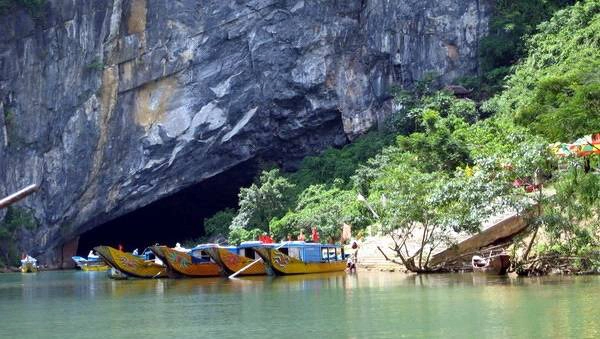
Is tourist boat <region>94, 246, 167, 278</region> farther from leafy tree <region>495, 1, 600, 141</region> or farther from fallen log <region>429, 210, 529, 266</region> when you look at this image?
leafy tree <region>495, 1, 600, 141</region>

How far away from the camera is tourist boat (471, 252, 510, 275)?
21.6 m

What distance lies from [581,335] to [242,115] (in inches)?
1137

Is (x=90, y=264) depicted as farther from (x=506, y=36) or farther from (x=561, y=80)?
(x=561, y=80)

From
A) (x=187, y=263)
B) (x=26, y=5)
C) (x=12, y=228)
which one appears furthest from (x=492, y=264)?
(x=26, y=5)

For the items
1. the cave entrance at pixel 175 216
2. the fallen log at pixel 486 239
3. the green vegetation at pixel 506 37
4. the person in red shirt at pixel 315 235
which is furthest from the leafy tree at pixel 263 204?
the fallen log at pixel 486 239

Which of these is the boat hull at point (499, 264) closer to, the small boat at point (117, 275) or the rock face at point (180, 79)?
the small boat at point (117, 275)

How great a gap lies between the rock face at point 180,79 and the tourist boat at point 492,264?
18.2 m

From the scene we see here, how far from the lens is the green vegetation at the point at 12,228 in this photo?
132 ft

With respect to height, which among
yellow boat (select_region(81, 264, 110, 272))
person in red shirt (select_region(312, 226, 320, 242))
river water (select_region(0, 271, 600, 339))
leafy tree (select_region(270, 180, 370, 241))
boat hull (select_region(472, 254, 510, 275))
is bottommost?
river water (select_region(0, 271, 600, 339))

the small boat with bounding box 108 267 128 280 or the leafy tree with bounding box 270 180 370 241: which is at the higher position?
the leafy tree with bounding box 270 180 370 241

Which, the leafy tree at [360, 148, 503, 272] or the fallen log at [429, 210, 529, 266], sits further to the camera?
the fallen log at [429, 210, 529, 266]

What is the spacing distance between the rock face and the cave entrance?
2.62m

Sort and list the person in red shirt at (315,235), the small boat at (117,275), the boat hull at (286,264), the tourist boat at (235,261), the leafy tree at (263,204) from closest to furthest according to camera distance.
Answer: the boat hull at (286,264), the tourist boat at (235,261), the small boat at (117,275), the person in red shirt at (315,235), the leafy tree at (263,204)

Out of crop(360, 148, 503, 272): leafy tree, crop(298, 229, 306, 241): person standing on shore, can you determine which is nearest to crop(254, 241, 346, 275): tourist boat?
crop(298, 229, 306, 241): person standing on shore
